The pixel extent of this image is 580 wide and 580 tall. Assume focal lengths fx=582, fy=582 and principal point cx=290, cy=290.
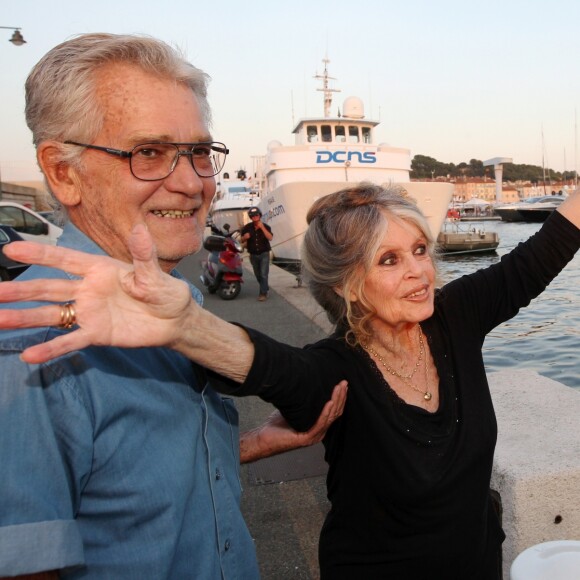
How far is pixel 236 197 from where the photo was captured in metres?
36.2

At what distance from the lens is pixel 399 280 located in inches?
82.4

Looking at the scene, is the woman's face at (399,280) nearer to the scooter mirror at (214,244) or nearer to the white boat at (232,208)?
the scooter mirror at (214,244)

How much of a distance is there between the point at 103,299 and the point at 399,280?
1.22m

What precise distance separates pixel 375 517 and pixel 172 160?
1.29m

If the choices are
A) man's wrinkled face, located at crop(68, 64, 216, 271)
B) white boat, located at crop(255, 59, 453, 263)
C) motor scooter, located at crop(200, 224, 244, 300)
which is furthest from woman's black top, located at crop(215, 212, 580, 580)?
white boat, located at crop(255, 59, 453, 263)

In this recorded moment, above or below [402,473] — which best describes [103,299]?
above

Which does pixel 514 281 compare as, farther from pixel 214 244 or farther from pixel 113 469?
pixel 214 244

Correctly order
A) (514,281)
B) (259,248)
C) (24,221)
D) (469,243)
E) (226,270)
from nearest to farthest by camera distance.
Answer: (514,281)
(259,248)
(226,270)
(24,221)
(469,243)

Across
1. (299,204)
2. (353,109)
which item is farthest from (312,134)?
(299,204)

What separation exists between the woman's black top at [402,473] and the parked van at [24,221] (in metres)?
14.1

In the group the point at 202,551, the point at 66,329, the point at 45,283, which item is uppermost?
the point at 45,283

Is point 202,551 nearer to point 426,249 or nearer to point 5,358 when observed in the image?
point 5,358

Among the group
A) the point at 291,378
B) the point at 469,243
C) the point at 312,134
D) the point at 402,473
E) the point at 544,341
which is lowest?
the point at 544,341

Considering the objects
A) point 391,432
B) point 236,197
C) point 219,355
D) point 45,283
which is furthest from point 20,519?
point 236,197
